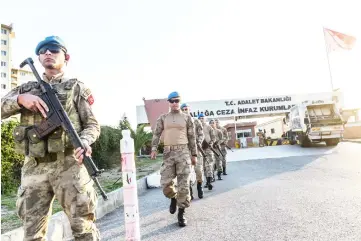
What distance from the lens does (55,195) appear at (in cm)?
240

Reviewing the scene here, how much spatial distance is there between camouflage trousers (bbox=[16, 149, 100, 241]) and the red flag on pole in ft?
87.9

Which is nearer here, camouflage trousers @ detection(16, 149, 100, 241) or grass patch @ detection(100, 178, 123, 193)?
camouflage trousers @ detection(16, 149, 100, 241)

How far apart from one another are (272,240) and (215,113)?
81.7ft

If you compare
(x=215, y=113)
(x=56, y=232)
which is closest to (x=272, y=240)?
(x=56, y=232)

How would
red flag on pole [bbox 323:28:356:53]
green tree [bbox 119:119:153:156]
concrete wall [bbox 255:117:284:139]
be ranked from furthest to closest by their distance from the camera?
concrete wall [bbox 255:117:284:139] → red flag on pole [bbox 323:28:356:53] → green tree [bbox 119:119:153:156]

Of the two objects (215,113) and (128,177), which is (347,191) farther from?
(215,113)

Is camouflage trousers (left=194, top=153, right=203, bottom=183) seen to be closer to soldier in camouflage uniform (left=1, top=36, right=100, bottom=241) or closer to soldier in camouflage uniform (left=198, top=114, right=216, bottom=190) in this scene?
soldier in camouflage uniform (left=198, top=114, right=216, bottom=190)

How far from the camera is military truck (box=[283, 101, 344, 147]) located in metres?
16.5

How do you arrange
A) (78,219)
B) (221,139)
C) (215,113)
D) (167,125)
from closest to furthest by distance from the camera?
1. (78,219)
2. (167,125)
3. (221,139)
4. (215,113)

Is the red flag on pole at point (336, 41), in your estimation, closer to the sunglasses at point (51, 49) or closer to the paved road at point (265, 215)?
the paved road at point (265, 215)

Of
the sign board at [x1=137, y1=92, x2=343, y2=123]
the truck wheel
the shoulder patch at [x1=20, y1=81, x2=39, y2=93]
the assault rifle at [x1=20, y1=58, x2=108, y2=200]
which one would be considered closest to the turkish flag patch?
the assault rifle at [x1=20, y1=58, x2=108, y2=200]

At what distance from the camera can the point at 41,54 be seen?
2.55 meters

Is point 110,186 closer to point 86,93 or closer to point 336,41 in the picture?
point 86,93

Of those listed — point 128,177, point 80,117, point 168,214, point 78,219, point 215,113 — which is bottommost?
point 168,214
